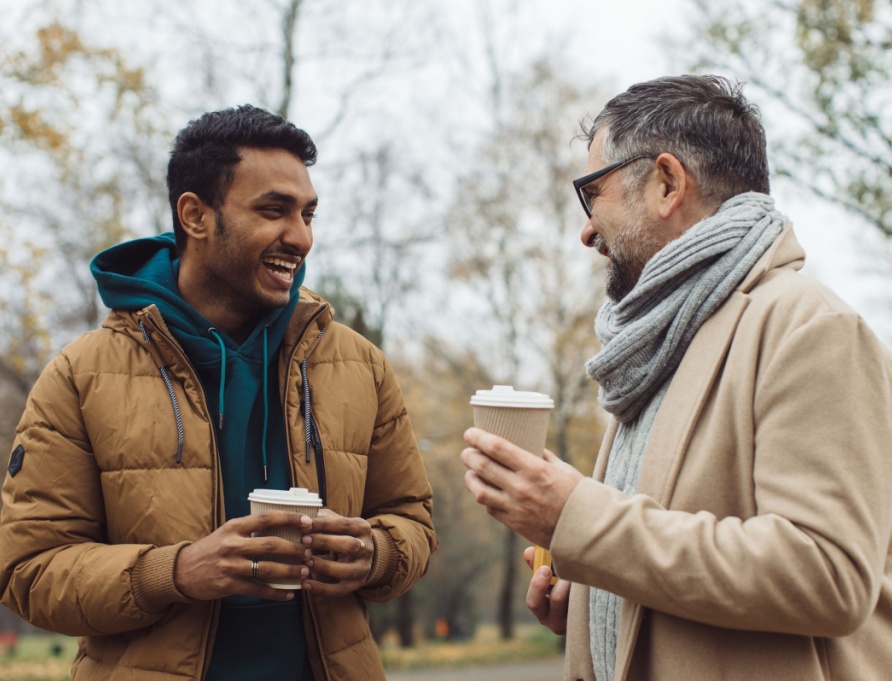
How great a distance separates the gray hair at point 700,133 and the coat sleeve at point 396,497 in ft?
3.90

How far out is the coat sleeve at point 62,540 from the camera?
2.28 metres

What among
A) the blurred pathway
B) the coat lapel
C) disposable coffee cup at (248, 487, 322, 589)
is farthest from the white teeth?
the blurred pathway

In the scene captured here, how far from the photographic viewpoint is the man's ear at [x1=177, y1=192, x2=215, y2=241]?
285 cm

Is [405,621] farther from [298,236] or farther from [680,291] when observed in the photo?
[680,291]

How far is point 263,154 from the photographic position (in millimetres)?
2824

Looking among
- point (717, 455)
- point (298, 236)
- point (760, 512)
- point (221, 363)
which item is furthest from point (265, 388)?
point (760, 512)

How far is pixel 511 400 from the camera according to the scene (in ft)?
6.00

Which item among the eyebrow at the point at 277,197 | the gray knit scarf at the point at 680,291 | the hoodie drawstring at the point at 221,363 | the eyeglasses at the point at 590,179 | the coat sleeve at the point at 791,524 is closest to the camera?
the coat sleeve at the point at 791,524

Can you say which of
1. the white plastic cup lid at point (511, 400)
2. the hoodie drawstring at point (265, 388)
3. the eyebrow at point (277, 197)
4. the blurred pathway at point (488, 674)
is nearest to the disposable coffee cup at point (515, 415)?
the white plastic cup lid at point (511, 400)

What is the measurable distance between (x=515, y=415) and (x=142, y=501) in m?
1.23

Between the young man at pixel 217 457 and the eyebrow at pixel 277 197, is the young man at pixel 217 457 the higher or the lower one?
the lower one

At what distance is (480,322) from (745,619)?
17361 mm

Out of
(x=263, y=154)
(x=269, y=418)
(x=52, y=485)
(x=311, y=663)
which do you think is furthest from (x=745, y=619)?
(x=263, y=154)

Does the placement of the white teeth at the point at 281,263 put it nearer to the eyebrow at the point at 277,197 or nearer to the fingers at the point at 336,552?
the eyebrow at the point at 277,197
